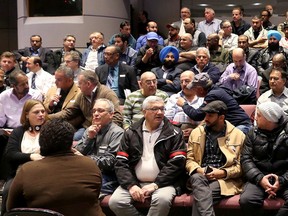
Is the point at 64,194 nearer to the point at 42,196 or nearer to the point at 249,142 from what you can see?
the point at 42,196

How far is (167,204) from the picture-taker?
4.25 m

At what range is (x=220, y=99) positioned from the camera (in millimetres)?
4949

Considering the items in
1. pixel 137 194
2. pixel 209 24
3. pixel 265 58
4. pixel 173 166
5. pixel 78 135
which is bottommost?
pixel 137 194

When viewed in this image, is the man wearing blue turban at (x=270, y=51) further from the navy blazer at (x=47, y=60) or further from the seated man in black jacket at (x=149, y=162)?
the navy blazer at (x=47, y=60)

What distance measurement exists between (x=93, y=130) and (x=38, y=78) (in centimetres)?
301

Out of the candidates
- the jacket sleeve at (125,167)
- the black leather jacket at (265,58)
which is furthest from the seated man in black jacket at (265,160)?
the black leather jacket at (265,58)

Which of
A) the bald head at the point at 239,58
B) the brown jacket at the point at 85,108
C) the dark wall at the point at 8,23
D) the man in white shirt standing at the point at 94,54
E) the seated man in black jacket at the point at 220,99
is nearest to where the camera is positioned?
the seated man in black jacket at the point at 220,99

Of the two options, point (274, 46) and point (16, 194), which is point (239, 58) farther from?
point (16, 194)

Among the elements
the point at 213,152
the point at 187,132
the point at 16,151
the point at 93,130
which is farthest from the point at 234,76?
the point at 16,151

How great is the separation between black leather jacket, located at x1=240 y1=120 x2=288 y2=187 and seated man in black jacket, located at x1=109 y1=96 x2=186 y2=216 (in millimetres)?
572

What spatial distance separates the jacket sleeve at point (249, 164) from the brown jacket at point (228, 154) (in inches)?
2.8

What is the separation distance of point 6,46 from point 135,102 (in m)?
9.32

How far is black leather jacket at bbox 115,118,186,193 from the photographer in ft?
14.5

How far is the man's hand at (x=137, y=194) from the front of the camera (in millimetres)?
4312
